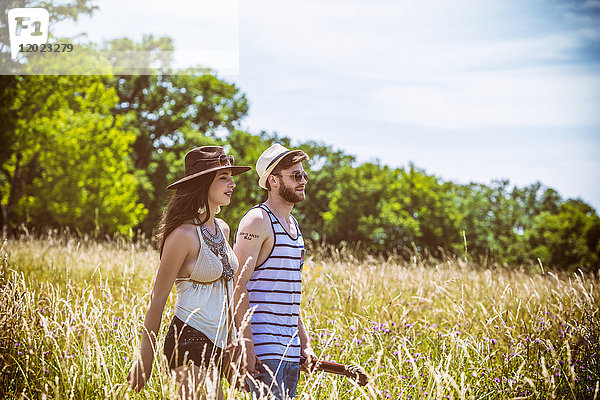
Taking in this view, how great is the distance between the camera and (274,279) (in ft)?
9.86

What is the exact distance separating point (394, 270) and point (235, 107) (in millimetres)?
25312

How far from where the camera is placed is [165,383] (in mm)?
2576

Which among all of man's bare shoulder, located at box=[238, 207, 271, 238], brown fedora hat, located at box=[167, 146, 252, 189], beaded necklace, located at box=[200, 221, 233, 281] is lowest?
beaded necklace, located at box=[200, 221, 233, 281]

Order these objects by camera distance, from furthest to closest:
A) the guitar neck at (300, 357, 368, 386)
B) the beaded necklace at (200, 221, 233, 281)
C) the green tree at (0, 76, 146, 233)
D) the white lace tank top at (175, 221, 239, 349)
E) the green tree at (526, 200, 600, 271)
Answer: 1. the green tree at (526, 200, 600, 271)
2. the green tree at (0, 76, 146, 233)
3. the guitar neck at (300, 357, 368, 386)
4. the beaded necklace at (200, 221, 233, 281)
5. the white lace tank top at (175, 221, 239, 349)

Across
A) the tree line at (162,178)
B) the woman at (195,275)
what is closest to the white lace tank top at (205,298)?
the woman at (195,275)

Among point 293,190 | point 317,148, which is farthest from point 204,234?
point 317,148

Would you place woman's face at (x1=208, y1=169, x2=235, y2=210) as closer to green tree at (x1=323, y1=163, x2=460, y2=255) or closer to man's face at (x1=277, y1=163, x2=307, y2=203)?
man's face at (x1=277, y1=163, x2=307, y2=203)

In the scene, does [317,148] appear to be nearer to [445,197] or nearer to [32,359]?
[445,197]

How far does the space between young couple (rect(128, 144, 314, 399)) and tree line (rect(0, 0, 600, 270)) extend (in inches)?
430

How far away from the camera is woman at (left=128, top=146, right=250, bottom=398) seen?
102 inches

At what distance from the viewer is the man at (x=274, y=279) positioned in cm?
286

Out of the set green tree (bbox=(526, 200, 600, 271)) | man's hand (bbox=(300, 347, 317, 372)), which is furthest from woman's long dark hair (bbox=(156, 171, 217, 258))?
green tree (bbox=(526, 200, 600, 271))

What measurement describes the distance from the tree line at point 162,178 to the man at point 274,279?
35.7 ft

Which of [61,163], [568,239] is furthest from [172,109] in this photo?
A: [568,239]
